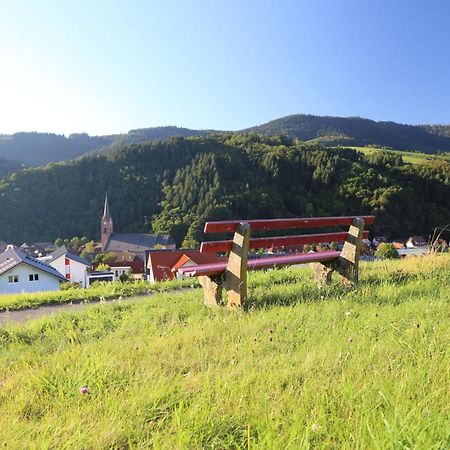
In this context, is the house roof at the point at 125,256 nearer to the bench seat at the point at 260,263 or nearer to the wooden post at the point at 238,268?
the bench seat at the point at 260,263

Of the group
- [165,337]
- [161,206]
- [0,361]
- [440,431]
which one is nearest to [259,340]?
[165,337]

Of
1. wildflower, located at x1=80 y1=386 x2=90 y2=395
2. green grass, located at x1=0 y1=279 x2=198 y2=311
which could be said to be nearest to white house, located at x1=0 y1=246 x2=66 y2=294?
green grass, located at x1=0 y1=279 x2=198 y2=311

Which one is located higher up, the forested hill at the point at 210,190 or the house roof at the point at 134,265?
the forested hill at the point at 210,190

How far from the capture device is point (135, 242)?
98.6 m

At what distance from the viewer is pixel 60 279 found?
31.9 m

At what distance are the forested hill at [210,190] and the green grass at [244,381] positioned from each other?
8486 centimetres

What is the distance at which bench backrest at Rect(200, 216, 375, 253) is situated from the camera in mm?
4387

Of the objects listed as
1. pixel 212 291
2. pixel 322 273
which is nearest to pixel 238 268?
pixel 212 291

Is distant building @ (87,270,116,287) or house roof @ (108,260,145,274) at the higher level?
distant building @ (87,270,116,287)

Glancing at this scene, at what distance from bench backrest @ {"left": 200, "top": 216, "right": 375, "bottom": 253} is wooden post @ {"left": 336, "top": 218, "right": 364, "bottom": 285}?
0.08 meters

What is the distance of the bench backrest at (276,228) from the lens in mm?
4387

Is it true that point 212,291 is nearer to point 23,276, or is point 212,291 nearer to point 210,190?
point 23,276

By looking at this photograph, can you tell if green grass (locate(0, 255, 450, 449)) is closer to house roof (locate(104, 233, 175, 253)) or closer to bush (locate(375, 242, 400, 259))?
bush (locate(375, 242, 400, 259))

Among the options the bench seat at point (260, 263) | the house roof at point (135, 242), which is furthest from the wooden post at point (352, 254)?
the house roof at point (135, 242)
